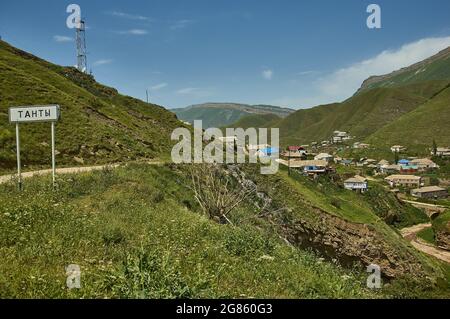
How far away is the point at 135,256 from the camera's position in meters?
6.43

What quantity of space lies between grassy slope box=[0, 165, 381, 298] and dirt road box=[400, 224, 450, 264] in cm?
5160

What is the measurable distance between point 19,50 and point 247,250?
166ft

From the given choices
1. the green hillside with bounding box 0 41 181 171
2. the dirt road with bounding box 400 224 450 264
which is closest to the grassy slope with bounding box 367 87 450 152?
the dirt road with bounding box 400 224 450 264

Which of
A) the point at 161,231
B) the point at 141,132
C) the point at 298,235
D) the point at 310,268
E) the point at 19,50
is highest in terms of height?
the point at 19,50

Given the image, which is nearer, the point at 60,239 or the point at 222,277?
the point at 222,277

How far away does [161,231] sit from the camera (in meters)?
9.07

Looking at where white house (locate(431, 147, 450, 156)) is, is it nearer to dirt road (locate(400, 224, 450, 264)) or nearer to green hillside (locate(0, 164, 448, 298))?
dirt road (locate(400, 224, 450, 264))

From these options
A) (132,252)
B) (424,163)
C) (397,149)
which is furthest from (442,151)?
(132,252)

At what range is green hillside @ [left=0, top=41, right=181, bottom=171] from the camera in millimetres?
22594

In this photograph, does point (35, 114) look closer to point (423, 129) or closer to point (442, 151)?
point (442, 151)

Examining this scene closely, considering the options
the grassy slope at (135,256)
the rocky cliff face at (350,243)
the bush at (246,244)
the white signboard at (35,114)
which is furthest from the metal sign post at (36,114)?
the rocky cliff face at (350,243)

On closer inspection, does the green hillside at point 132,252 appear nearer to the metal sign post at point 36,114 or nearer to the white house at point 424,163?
the metal sign post at point 36,114
